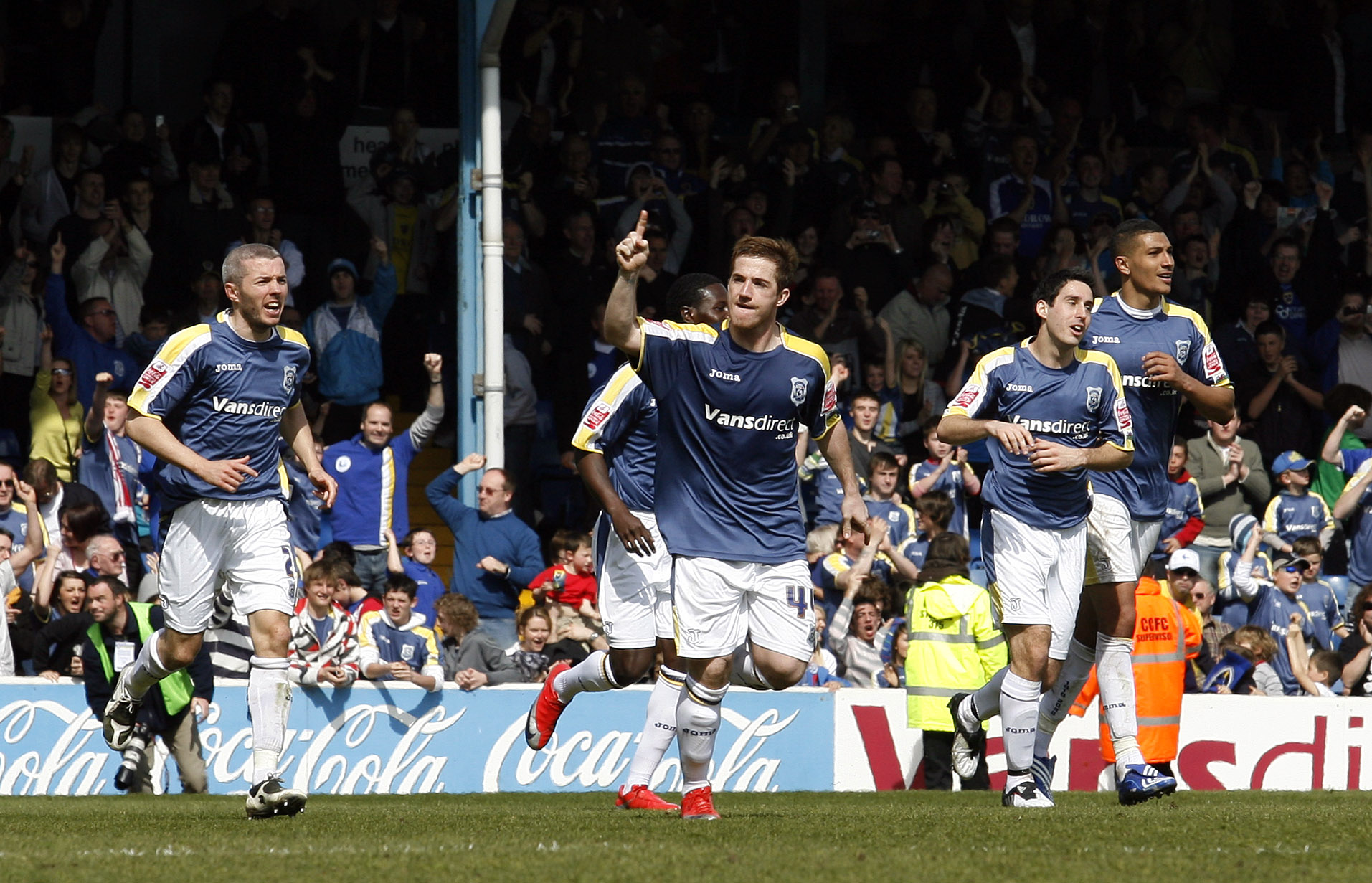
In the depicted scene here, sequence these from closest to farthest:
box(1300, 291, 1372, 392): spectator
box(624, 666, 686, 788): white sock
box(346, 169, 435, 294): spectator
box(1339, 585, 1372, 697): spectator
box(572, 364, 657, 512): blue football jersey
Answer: box(624, 666, 686, 788): white sock
box(572, 364, 657, 512): blue football jersey
box(1339, 585, 1372, 697): spectator
box(346, 169, 435, 294): spectator
box(1300, 291, 1372, 392): spectator

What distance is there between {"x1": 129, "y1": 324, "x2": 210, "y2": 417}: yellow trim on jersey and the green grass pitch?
5.79ft

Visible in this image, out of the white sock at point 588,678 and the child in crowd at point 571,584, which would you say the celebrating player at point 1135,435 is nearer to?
the white sock at point 588,678

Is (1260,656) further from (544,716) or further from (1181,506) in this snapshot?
(544,716)

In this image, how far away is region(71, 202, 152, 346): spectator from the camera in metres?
15.0

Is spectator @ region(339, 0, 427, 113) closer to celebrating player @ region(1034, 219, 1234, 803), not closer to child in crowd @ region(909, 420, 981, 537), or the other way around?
child in crowd @ region(909, 420, 981, 537)

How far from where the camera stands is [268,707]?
785 cm

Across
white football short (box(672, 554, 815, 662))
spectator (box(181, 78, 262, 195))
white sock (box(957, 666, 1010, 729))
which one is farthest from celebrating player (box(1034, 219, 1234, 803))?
spectator (box(181, 78, 262, 195))

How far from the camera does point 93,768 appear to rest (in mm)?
12203

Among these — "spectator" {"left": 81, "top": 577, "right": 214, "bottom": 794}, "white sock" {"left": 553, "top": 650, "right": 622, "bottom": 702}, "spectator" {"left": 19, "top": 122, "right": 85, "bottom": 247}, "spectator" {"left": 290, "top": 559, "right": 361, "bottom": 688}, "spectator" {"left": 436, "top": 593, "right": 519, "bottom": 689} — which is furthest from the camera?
"spectator" {"left": 19, "top": 122, "right": 85, "bottom": 247}

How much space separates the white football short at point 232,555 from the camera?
8070 mm

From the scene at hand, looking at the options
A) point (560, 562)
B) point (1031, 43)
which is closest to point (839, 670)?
point (560, 562)

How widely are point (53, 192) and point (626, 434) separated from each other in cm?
811

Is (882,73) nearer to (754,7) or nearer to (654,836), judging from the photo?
(754,7)

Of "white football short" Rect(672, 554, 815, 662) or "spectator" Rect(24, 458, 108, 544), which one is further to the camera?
"spectator" Rect(24, 458, 108, 544)
